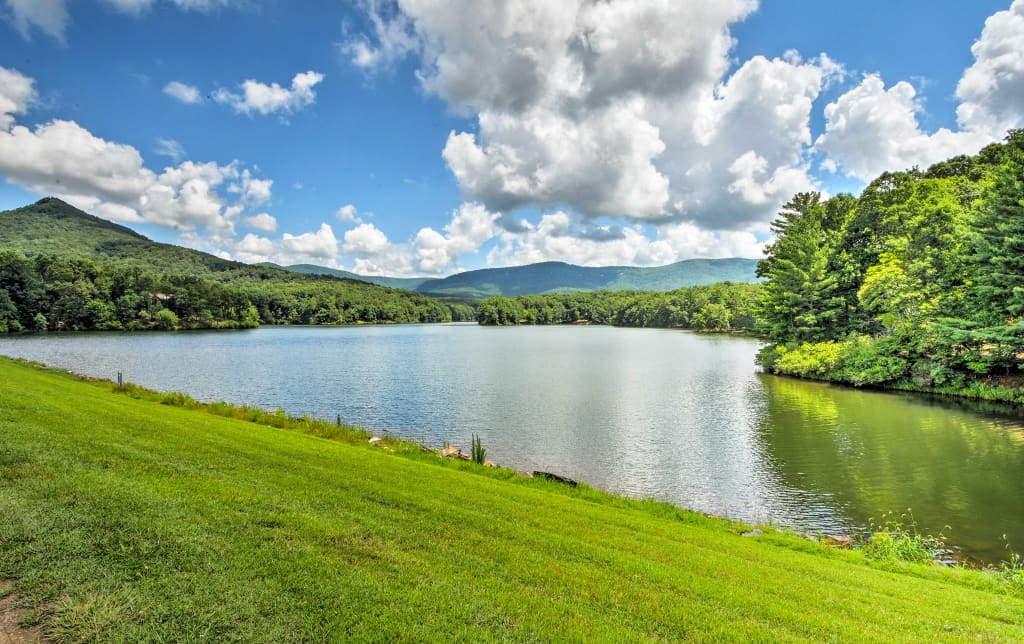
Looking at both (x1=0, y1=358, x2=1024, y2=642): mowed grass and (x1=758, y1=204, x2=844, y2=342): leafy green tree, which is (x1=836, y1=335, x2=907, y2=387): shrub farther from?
(x1=0, y1=358, x2=1024, y2=642): mowed grass

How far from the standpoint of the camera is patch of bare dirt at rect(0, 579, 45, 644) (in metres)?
4.12

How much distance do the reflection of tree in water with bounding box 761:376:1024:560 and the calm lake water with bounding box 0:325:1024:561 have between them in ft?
0.24

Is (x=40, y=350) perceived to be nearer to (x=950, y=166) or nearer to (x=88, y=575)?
(x=88, y=575)

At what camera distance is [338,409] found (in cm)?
2931

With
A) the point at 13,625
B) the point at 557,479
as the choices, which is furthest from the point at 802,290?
the point at 13,625

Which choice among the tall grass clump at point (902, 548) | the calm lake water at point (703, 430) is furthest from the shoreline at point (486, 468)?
the calm lake water at point (703, 430)

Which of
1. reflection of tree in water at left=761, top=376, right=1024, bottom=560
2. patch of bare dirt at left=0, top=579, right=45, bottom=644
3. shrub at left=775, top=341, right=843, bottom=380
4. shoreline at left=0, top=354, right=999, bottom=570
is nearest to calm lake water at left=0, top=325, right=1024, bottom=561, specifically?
reflection of tree in water at left=761, top=376, right=1024, bottom=560

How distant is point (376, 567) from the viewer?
5910mm

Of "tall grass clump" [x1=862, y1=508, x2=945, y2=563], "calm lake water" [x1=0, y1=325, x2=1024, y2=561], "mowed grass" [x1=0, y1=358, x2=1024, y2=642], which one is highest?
"mowed grass" [x1=0, y1=358, x2=1024, y2=642]

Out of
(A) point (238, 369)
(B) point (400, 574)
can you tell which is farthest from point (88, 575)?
(A) point (238, 369)

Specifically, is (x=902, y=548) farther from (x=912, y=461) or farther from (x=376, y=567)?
(x=376, y=567)

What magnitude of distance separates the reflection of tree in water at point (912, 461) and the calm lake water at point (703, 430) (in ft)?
0.24

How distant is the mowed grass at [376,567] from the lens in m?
4.81

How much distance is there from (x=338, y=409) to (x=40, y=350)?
175 feet
